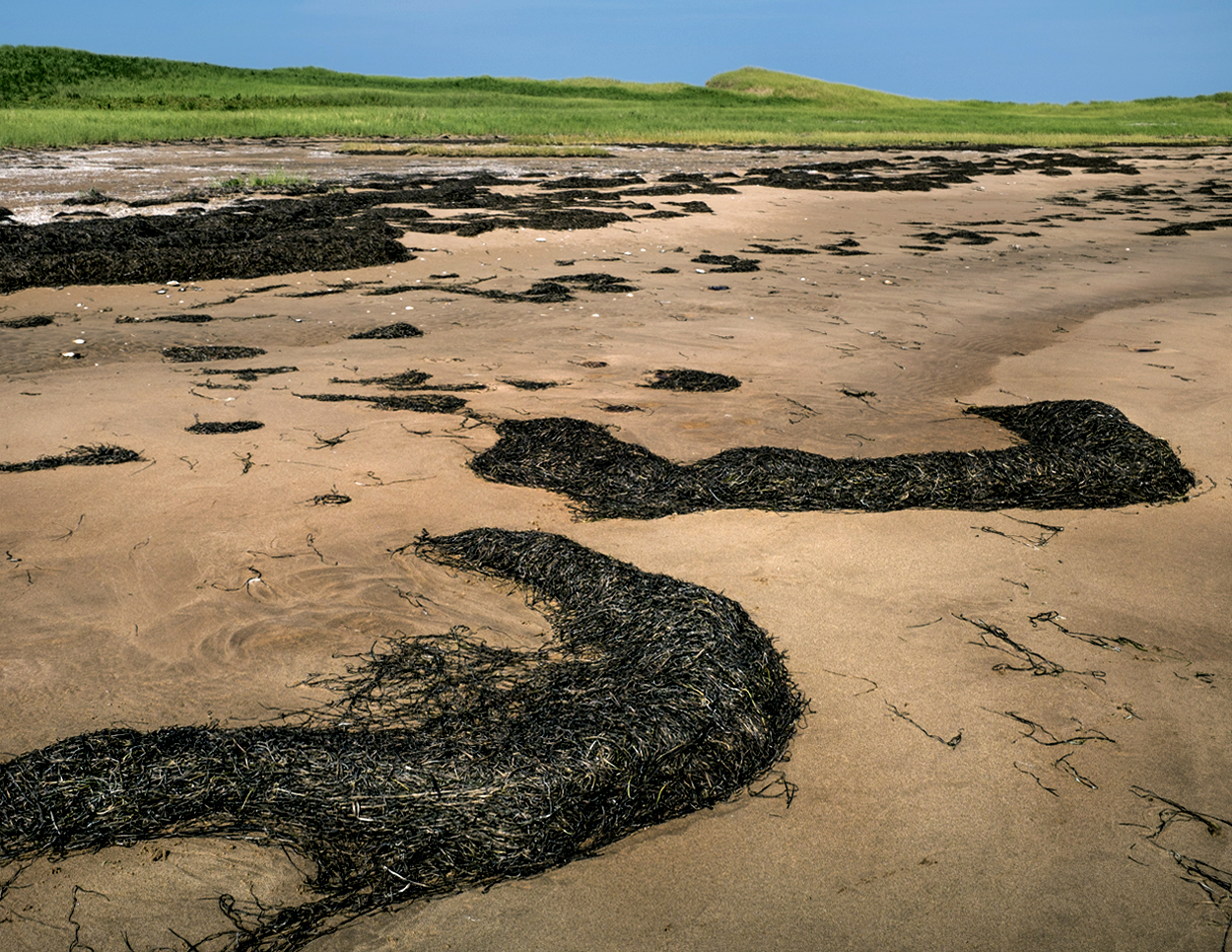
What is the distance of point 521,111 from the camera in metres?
60.2

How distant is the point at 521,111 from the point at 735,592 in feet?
199

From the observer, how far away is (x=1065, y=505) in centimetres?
594

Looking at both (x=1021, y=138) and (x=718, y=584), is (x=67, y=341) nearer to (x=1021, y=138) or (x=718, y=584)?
(x=718, y=584)

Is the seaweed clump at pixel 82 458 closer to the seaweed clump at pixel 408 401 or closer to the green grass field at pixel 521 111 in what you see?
the seaweed clump at pixel 408 401

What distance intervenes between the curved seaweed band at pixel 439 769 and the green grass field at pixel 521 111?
126 feet

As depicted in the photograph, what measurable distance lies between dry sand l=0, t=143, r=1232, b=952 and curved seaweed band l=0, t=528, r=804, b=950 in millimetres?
115

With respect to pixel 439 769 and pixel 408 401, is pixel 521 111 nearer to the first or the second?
pixel 408 401

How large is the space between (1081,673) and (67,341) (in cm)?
972

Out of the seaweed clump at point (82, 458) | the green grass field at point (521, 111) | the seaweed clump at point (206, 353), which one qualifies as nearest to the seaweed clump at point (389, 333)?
the seaweed clump at point (206, 353)

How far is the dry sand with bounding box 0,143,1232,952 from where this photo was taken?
2.94m

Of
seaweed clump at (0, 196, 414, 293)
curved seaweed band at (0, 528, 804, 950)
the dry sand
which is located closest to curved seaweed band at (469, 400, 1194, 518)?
→ the dry sand

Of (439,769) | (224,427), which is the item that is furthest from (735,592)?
(224,427)

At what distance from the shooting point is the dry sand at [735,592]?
294 centimetres

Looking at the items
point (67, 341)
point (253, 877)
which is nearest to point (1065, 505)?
point (253, 877)
